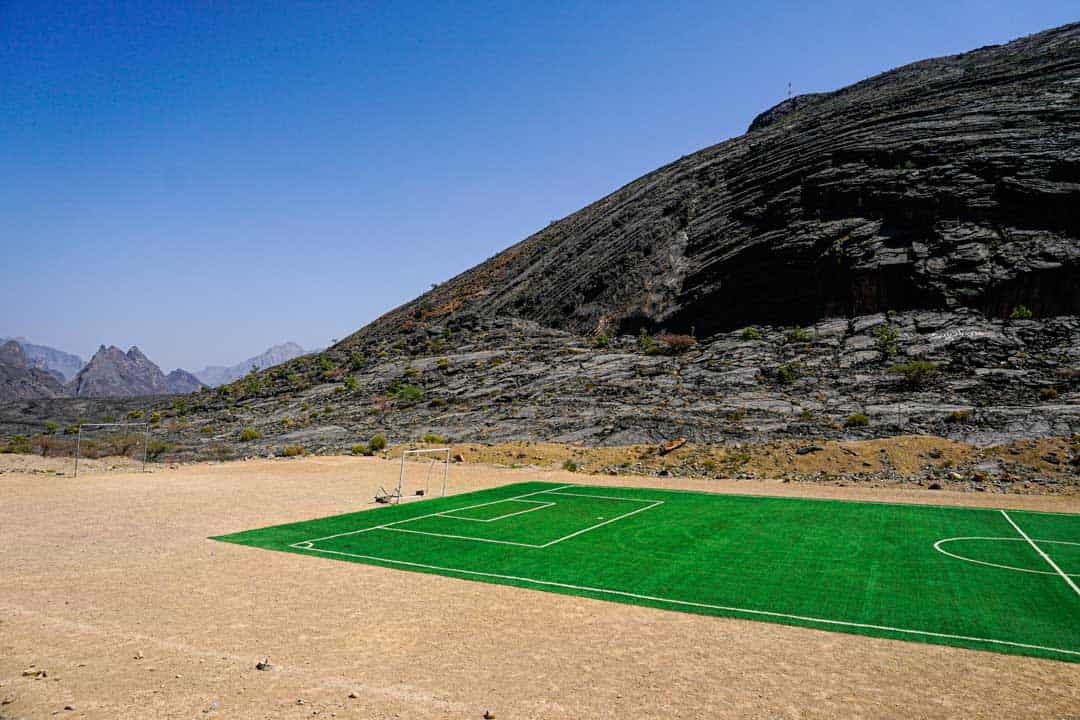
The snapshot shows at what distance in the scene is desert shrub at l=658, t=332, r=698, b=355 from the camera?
140 ft

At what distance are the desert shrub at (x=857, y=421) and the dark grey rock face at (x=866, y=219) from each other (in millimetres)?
13537

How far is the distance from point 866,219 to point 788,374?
16051 millimetres

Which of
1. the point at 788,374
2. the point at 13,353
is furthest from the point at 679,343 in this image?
the point at 13,353

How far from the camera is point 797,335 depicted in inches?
1550

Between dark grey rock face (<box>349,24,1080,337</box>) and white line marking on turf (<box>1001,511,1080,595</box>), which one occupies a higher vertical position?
dark grey rock face (<box>349,24,1080,337</box>)

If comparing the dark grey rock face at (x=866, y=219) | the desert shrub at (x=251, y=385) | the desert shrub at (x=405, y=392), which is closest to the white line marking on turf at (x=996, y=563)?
the dark grey rock face at (x=866, y=219)

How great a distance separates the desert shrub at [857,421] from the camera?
28219mm

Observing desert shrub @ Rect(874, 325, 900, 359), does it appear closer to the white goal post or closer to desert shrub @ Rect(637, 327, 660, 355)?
desert shrub @ Rect(637, 327, 660, 355)

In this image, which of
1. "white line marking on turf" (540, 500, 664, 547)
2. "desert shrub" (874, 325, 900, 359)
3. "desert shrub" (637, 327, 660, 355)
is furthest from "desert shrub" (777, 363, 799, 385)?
"white line marking on turf" (540, 500, 664, 547)

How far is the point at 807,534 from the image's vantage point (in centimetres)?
1531

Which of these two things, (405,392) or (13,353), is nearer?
(405,392)

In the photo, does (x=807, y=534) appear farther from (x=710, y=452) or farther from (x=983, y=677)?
(x=710, y=452)

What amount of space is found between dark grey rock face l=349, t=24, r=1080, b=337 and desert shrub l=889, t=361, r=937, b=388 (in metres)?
7.93

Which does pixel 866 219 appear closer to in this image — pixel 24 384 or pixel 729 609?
pixel 729 609
